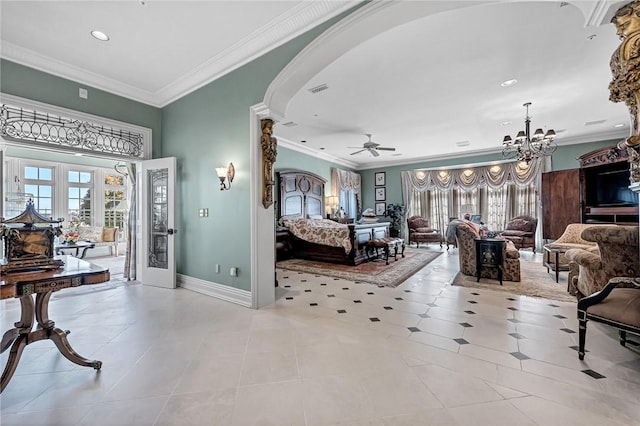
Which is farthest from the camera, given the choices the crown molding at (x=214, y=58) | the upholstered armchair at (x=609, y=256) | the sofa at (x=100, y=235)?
the sofa at (x=100, y=235)

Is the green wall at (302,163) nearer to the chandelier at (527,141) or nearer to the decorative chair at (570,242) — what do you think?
the chandelier at (527,141)

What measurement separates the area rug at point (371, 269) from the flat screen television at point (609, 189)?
11.8 ft

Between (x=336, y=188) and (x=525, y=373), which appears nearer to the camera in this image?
(x=525, y=373)

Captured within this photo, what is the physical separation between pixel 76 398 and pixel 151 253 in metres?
3.01

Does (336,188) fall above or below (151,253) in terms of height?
above

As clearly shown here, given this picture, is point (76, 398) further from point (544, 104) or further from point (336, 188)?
point (336, 188)

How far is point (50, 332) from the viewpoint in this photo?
1998 millimetres

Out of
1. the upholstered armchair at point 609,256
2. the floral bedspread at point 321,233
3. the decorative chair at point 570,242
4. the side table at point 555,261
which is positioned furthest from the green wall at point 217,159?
the decorative chair at point 570,242

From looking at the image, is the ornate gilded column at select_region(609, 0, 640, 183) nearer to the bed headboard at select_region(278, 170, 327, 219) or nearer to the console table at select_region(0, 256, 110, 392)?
the console table at select_region(0, 256, 110, 392)

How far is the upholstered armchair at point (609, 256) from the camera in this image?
96.5 inches

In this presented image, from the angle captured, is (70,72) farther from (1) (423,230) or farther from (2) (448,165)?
(2) (448,165)

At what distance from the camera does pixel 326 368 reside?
2043 millimetres

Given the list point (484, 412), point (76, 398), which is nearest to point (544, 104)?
point (484, 412)

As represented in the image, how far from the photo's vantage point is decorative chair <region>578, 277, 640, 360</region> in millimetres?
1906
